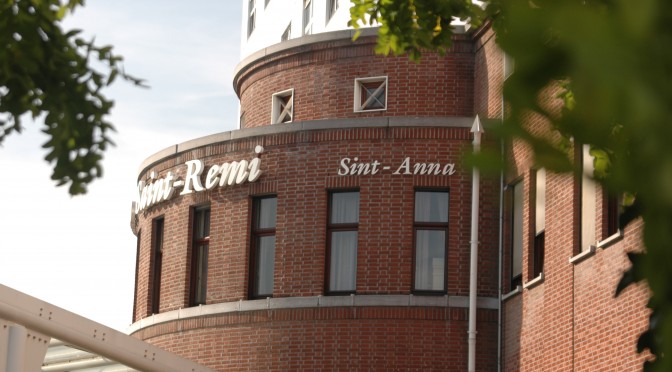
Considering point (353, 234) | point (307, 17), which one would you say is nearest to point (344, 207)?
point (353, 234)

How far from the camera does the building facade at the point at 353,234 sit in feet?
80.3

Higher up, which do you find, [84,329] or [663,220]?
[84,329]

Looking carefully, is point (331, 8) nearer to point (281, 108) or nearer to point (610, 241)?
point (281, 108)

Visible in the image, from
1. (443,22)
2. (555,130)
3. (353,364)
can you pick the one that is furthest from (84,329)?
(555,130)

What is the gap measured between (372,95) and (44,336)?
1433 centimetres

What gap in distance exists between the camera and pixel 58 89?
716 centimetres

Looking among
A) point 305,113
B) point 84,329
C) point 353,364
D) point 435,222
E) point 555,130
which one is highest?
point 305,113

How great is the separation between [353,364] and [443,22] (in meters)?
13.7

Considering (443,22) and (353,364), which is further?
(353,364)

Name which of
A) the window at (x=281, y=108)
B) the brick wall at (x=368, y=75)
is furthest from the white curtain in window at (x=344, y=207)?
the window at (x=281, y=108)

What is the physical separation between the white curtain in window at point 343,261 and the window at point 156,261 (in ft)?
15.4

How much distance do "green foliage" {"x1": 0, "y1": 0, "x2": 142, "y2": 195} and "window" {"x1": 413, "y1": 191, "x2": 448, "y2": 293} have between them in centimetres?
1807

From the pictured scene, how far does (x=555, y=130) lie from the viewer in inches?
57.1

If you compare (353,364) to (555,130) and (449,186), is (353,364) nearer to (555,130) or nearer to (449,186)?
(449,186)
